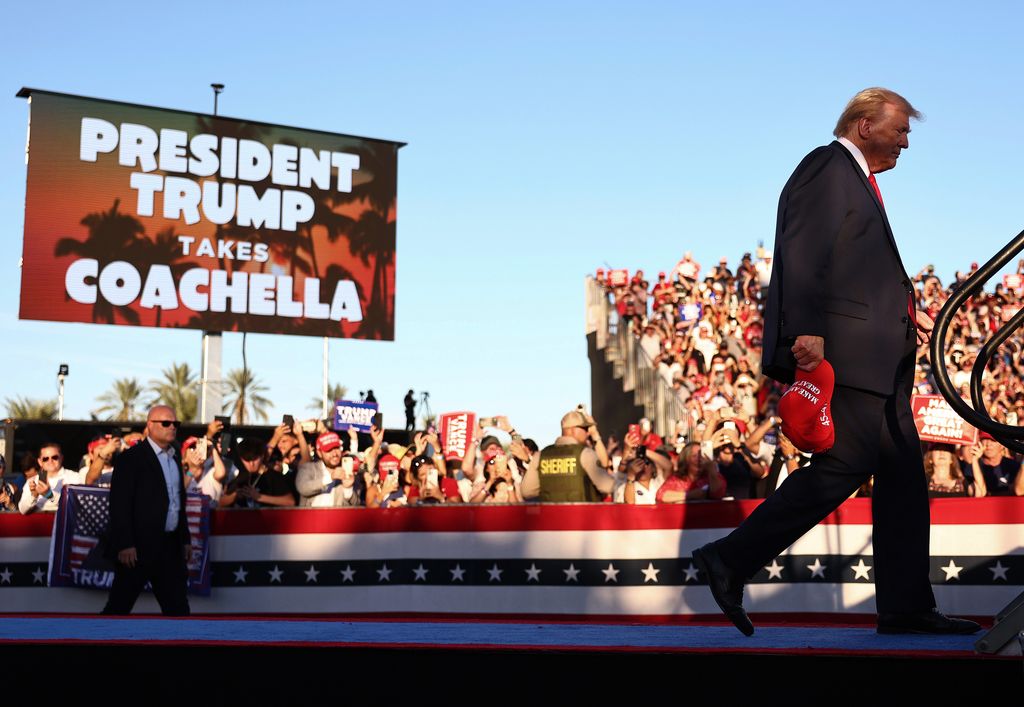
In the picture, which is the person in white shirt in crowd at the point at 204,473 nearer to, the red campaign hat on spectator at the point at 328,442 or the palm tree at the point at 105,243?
the red campaign hat on spectator at the point at 328,442

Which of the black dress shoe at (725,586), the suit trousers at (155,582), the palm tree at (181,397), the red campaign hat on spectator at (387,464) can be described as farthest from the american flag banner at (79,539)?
the palm tree at (181,397)

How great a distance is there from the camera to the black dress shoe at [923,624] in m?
3.93

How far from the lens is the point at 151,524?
8227mm

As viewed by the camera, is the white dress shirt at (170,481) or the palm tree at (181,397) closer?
the white dress shirt at (170,481)

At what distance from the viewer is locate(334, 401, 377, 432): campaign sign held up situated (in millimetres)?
15555

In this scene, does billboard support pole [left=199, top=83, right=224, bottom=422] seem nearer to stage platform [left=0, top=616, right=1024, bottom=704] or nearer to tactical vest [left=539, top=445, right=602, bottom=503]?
tactical vest [left=539, top=445, right=602, bottom=503]

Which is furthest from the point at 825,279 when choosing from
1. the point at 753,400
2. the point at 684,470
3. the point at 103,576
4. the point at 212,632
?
the point at 753,400

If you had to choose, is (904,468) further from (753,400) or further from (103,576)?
(753,400)

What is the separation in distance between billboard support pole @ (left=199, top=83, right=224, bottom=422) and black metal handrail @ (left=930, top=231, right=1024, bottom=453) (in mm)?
20881

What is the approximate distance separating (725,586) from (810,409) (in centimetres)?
63

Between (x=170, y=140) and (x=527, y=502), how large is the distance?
53.2ft

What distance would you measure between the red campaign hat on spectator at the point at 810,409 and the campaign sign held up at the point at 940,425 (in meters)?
5.73

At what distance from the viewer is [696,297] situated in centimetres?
2441

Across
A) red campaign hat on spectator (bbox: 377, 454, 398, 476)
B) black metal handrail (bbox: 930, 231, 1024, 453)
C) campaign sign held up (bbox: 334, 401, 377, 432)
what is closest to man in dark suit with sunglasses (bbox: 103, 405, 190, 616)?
red campaign hat on spectator (bbox: 377, 454, 398, 476)
